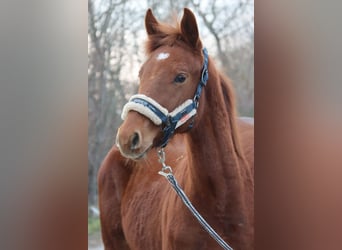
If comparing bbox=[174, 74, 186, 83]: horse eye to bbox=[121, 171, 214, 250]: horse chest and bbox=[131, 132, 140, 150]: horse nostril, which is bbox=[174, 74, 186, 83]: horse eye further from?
bbox=[121, 171, 214, 250]: horse chest

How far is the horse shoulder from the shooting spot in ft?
4.66

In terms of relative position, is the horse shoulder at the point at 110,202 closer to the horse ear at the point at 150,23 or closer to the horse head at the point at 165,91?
the horse head at the point at 165,91

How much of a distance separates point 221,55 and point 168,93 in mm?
221

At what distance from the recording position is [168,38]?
130 cm

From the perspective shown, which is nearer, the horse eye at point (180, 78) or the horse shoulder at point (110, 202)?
the horse eye at point (180, 78)

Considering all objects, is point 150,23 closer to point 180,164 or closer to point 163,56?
point 163,56

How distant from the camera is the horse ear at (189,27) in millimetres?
1293

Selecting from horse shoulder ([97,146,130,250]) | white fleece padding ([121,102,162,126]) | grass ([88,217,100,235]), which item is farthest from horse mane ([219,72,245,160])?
grass ([88,217,100,235])

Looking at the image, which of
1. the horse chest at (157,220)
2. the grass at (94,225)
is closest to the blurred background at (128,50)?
the grass at (94,225)

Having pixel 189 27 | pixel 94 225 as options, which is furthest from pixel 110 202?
pixel 189 27

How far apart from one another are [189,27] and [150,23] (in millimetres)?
128

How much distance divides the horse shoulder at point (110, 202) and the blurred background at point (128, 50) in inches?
0.9
